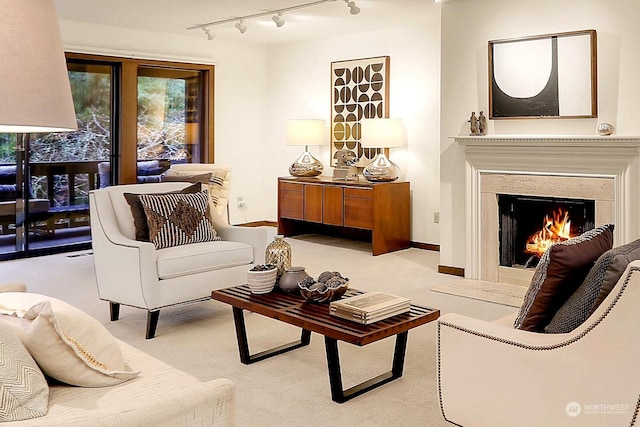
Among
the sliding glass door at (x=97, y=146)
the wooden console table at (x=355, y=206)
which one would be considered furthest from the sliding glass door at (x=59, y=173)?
the wooden console table at (x=355, y=206)

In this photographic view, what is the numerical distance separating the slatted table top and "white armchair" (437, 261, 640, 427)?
497 mm

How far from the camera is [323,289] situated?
310 centimetres

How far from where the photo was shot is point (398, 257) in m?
6.35

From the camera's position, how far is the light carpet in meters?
4.68

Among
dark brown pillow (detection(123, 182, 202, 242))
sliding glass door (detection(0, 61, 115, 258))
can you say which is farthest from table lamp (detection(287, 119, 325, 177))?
dark brown pillow (detection(123, 182, 202, 242))

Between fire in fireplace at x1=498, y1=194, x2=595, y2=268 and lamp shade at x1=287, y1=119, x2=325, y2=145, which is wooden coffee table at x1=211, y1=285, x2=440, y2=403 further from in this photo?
lamp shade at x1=287, y1=119, x2=325, y2=145

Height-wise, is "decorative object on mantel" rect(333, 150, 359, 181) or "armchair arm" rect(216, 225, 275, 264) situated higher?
"decorative object on mantel" rect(333, 150, 359, 181)

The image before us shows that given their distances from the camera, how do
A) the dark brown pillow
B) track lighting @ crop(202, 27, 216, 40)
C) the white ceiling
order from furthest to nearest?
track lighting @ crop(202, 27, 216, 40)
the white ceiling
the dark brown pillow

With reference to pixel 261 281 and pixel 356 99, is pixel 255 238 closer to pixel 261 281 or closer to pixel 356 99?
pixel 261 281

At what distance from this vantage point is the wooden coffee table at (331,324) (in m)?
2.72

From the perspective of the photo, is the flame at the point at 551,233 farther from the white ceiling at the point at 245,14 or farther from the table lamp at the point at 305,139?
the table lamp at the point at 305,139

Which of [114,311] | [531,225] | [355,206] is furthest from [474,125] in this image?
[114,311]

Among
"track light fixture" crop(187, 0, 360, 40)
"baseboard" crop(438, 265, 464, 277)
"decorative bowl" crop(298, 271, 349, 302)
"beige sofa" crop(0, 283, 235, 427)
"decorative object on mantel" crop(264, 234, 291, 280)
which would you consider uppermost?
"track light fixture" crop(187, 0, 360, 40)
